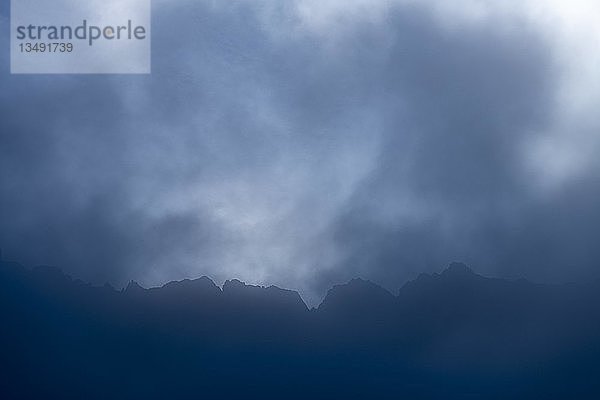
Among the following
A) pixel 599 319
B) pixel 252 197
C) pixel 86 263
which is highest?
pixel 252 197

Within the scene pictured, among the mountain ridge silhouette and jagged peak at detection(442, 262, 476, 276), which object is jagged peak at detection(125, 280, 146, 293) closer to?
the mountain ridge silhouette

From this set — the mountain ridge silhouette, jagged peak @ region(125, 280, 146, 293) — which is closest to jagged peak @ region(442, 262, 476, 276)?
the mountain ridge silhouette

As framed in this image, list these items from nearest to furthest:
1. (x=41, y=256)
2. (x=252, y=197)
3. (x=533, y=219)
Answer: (x=252, y=197), (x=533, y=219), (x=41, y=256)

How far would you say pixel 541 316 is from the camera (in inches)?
761

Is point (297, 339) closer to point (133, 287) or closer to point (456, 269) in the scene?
point (456, 269)

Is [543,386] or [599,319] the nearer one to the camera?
[543,386]

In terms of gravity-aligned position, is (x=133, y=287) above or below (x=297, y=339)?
Answer: above

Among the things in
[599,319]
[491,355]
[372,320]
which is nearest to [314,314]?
[372,320]

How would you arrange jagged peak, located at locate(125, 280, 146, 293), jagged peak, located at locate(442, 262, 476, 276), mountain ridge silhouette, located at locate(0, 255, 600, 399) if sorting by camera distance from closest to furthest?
mountain ridge silhouette, located at locate(0, 255, 600, 399) < jagged peak, located at locate(442, 262, 476, 276) < jagged peak, located at locate(125, 280, 146, 293)

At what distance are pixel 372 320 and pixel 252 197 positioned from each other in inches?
424

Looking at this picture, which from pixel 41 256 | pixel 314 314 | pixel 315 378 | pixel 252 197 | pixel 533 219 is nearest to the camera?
pixel 252 197

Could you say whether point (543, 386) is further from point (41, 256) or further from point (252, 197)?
point (41, 256)

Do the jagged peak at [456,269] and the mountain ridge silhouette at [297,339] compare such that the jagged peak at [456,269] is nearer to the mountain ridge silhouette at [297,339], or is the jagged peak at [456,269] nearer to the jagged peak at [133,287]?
the mountain ridge silhouette at [297,339]

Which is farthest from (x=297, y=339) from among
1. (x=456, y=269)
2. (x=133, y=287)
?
(x=133, y=287)
